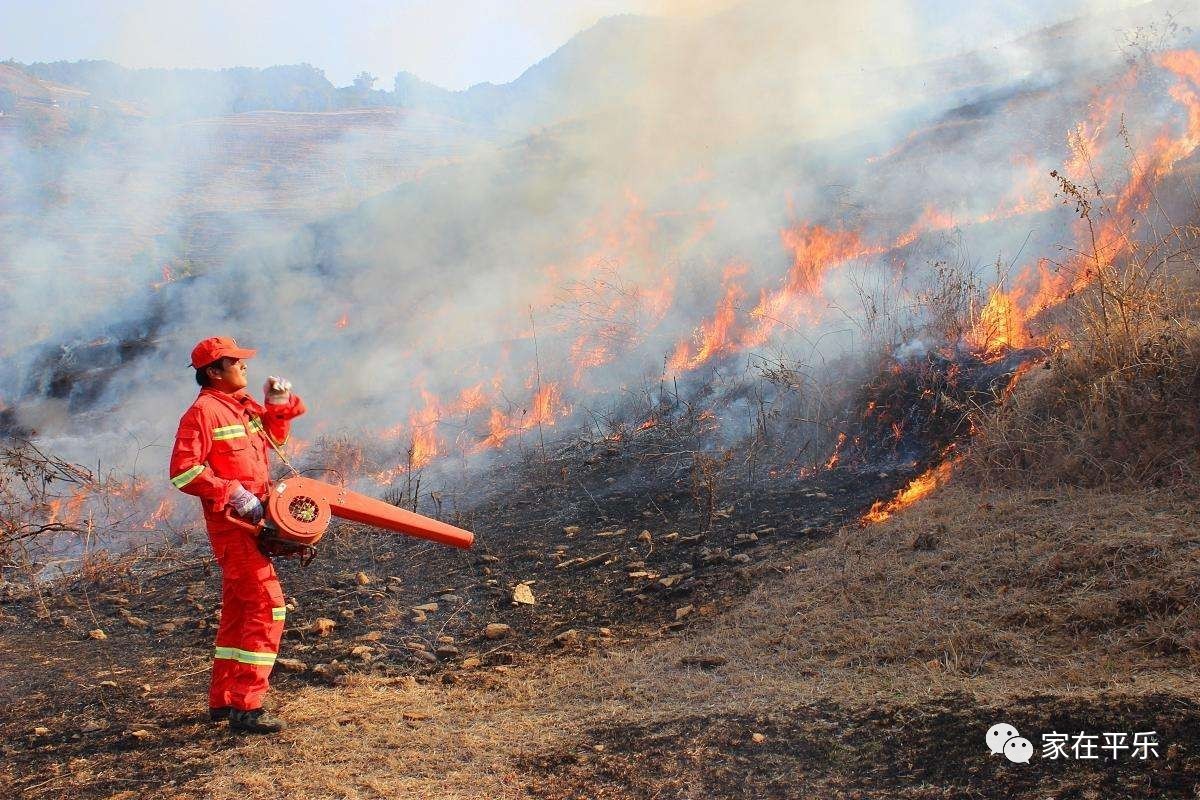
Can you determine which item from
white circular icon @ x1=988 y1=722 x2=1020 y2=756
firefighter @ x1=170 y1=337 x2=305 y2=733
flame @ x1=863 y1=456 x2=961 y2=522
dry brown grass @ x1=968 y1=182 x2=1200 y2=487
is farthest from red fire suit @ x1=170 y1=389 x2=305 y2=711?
dry brown grass @ x1=968 y1=182 x2=1200 y2=487

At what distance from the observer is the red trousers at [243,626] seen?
3.67m

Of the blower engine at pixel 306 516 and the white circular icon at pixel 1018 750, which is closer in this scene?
the white circular icon at pixel 1018 750

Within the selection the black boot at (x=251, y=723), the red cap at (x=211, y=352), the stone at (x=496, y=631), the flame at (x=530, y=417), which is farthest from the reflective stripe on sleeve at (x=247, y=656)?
the flame at (x=530, y=417)

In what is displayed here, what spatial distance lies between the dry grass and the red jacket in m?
1.11

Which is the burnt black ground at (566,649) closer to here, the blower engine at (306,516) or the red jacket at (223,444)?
the blower engine at (306,516)

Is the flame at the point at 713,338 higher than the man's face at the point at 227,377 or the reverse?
higher

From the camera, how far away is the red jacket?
361 centimetres

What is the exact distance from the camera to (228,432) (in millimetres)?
3852

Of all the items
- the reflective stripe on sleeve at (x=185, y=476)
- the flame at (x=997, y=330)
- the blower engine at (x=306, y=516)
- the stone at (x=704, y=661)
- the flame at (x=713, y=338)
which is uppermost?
the flame at (x=713, y=338)

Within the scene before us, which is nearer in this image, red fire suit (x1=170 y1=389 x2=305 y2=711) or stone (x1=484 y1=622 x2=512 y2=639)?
red fire suit (x1=170 y1=389 x2=305 y2=711)

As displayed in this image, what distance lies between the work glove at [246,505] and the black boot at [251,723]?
0.84 meters

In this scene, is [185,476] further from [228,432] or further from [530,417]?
[530,417]

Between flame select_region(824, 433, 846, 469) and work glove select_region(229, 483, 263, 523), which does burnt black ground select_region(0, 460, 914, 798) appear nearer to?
flame select_region(824, 433, 846, 469)

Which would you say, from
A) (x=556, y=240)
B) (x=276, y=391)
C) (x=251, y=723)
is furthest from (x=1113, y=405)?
(x=556, y=240)
